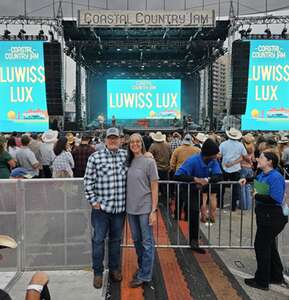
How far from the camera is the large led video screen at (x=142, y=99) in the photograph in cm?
2977

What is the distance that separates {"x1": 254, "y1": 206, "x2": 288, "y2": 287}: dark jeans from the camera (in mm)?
4102

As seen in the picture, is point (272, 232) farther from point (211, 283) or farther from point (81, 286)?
point (81, 286)

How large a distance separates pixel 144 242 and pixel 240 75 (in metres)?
14.9

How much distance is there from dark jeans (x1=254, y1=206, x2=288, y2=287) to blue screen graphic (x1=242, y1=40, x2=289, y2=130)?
50.2 feet

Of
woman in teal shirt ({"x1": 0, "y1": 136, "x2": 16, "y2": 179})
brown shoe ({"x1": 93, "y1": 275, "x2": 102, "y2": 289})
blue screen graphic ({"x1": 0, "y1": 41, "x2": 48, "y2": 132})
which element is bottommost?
brown shoe ({"x1": 93, "y1": 275, "x2": 102, "y2": 289})

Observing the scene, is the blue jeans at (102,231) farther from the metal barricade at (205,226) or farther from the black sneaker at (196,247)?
the black sneaker at (196,247)

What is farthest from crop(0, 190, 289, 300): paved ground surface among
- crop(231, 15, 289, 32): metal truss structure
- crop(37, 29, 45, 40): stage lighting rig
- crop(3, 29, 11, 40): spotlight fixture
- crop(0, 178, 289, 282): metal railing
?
crop(3, 29, 11, 40): spotlight fixture

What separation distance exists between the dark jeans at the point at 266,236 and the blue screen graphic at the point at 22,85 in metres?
15.3

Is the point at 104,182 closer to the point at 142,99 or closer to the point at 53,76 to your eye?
the point at 53,76

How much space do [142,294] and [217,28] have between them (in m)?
20.6

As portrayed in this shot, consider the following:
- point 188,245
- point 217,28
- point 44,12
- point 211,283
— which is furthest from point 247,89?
point 211,283

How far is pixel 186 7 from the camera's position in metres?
21.8

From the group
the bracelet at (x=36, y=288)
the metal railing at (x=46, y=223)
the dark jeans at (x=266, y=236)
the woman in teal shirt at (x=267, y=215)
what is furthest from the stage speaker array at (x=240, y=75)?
the bracelet at (x=36, y=288)

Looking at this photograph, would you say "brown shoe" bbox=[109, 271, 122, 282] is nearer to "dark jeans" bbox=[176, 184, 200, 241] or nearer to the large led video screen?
"dark jeans" bbox=[176, 184, 200, 241]
